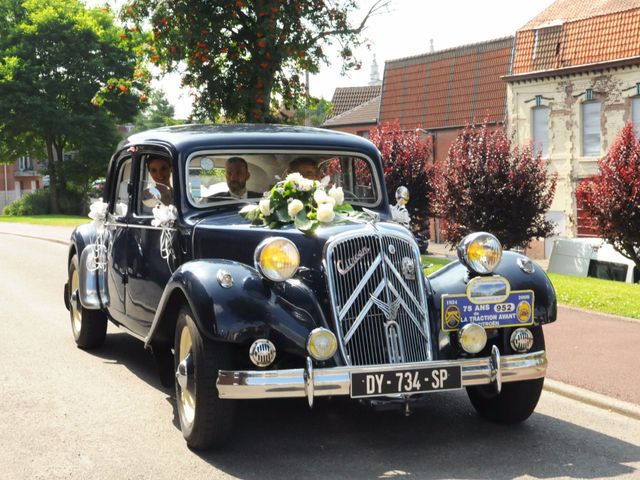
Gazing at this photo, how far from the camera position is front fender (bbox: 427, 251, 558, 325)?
5.99 meters

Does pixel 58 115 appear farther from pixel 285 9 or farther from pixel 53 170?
pixel 285 9

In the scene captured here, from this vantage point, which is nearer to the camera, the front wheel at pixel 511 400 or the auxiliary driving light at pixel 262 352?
the auxiliary driving light at pixel 262 352

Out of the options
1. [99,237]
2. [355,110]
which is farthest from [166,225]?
[355,110]

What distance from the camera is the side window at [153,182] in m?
6.98

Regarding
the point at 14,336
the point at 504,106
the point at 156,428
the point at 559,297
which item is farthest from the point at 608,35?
the point at 156,428

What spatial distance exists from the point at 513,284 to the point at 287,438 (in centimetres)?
178

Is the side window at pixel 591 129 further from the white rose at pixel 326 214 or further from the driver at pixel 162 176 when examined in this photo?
the white rose at pixel 326 214

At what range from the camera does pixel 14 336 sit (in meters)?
9.86

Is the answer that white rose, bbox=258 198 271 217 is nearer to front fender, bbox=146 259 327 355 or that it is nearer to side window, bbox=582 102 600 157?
front fender, bbox=146 259 327 355

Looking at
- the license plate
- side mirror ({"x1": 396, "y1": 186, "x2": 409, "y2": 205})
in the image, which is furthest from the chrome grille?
side mirror ({"x1": 396, "y1": 186, "x2": 409, "y2": 205})

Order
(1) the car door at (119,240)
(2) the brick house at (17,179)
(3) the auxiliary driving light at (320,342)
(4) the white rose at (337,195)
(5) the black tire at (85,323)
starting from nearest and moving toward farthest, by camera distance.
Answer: (3) the auxiliary driving light at (320,342) → (4) the white rose at (337,195) → (1) the car door at (119,240) → (5) the black tire at (85,323) → (2) the brick house at (17,179)

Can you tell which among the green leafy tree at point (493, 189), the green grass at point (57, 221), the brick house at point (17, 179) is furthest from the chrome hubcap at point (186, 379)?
the brick house at point (17, 179)

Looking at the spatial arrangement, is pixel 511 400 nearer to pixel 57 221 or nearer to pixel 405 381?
pixel 405 381

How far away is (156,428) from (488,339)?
2269 millimetres
